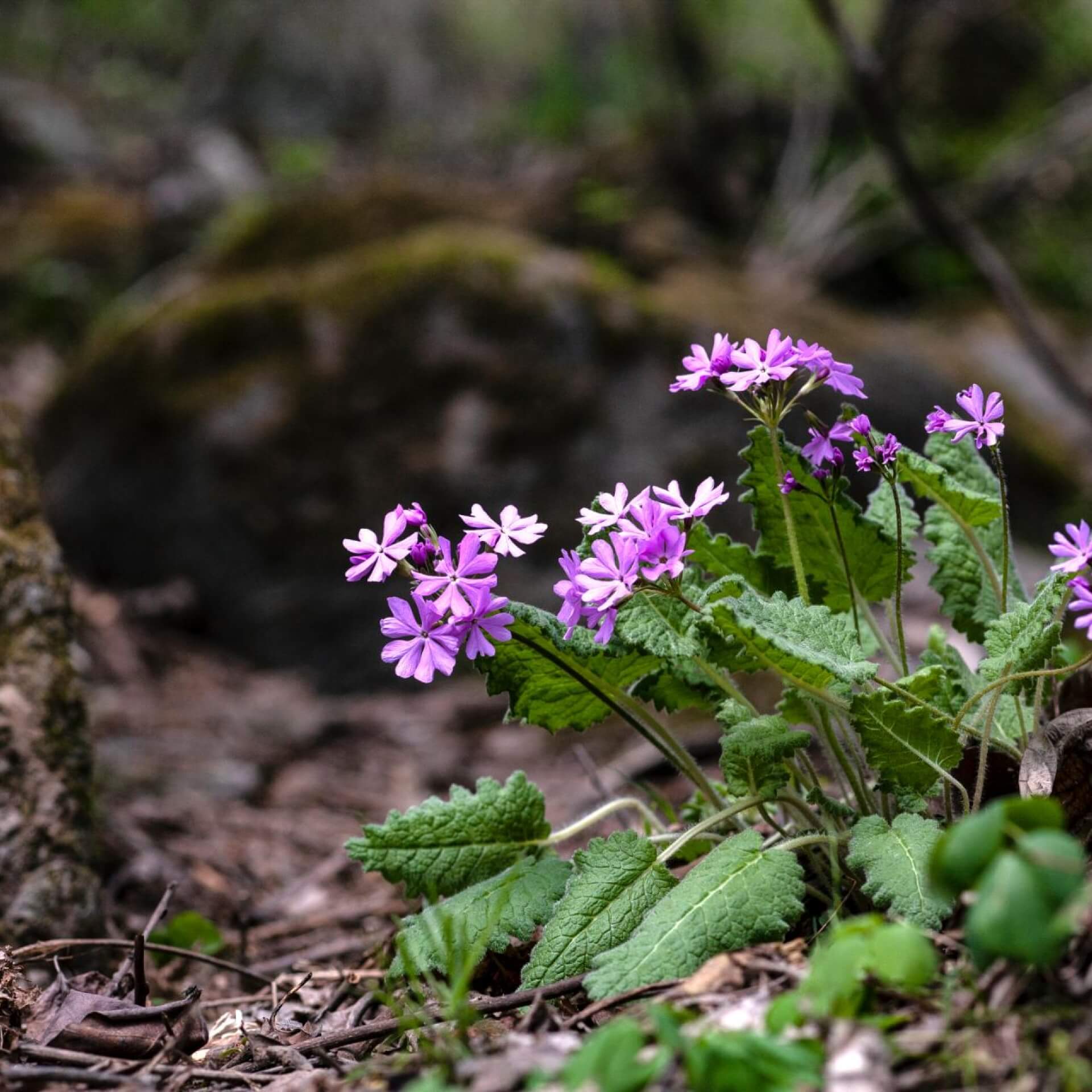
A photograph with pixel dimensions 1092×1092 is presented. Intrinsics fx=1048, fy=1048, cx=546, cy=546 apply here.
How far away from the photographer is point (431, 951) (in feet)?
5.36

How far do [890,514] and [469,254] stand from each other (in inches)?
152

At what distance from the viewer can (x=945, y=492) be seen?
1.74m

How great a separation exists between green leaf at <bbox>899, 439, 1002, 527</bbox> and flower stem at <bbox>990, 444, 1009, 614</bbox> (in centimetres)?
4

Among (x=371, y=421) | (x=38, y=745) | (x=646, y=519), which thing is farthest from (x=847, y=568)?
(x=371, y=421)

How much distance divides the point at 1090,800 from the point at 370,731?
11.3ft

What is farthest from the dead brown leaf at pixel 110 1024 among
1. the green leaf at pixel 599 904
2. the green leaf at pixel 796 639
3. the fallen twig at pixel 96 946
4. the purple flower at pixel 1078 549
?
the purple flower at pixel 1078 549

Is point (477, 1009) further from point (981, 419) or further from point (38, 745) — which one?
point (38, 745)

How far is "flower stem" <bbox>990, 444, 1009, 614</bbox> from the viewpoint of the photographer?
157cm

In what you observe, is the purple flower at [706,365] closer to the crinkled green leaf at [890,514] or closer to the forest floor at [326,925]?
the crinkled green leaf at [890,514]

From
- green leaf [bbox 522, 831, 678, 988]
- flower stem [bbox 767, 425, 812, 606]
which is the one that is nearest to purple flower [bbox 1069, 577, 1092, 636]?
flower stem [bbox 767, 425, 812, 606]

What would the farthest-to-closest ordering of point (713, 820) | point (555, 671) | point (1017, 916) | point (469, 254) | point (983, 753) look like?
1. point (469, 254)
2. point (555, 671)
3. point (713, 820)
4. point (983, 753)
5. point (1017, 916)

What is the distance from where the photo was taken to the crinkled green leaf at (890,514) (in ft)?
6.17

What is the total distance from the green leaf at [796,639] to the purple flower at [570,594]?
20 cm

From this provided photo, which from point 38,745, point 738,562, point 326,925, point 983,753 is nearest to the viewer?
point 983,753
